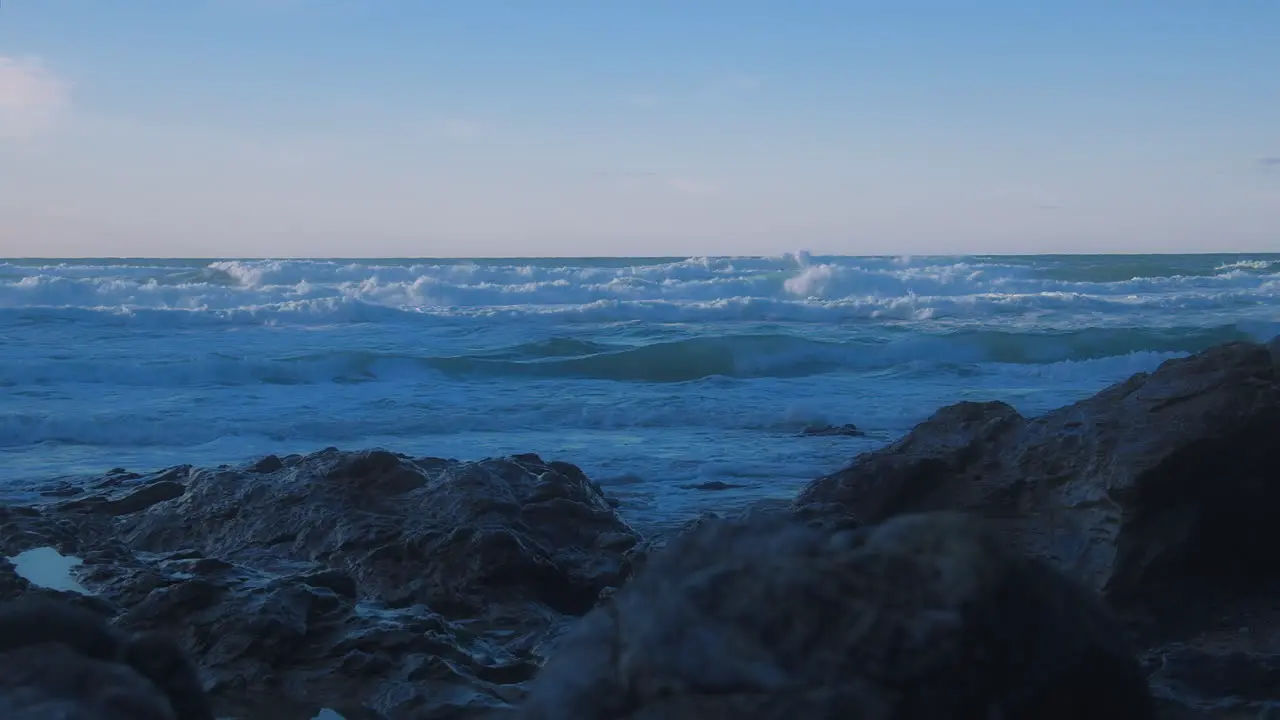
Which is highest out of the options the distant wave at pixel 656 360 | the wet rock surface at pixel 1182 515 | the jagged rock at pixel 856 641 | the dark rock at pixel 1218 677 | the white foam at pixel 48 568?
the jagged rock at pixel 856 641

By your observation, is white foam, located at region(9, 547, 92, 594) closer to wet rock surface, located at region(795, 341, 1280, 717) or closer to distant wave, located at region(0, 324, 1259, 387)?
wet rock surface, located at region(795, 341, 1280, 717)

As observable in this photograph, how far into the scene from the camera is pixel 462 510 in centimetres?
532

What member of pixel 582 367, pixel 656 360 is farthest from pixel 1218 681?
pixel 656 360

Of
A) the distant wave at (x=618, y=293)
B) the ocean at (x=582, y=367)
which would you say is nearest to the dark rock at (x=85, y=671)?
the ocean at (x=582, y=367)

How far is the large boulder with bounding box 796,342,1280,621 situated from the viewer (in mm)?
4191

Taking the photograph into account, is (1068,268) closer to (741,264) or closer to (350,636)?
(741,264)

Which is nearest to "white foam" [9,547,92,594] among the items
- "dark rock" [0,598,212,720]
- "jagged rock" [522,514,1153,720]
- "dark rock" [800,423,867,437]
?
"dark rock" [0,598,212,720]

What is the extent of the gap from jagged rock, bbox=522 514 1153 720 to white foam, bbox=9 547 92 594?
12.5 ft

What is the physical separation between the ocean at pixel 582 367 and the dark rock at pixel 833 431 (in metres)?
0.13

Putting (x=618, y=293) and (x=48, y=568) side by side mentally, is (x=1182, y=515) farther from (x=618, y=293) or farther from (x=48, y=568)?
(x=618, y=293)

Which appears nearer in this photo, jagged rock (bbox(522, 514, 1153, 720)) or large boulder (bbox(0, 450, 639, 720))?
jagged rock (bbox(522, 514, 1153, 720))

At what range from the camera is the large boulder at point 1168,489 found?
419 cm

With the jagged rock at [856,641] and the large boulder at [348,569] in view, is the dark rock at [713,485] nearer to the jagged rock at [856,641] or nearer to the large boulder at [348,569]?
the large boulder at [348,569]

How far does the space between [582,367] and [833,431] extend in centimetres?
705
